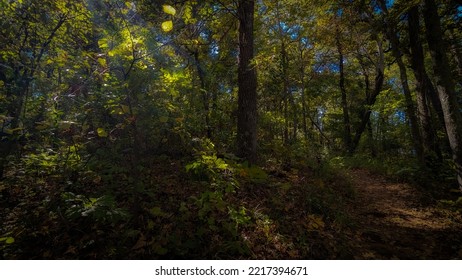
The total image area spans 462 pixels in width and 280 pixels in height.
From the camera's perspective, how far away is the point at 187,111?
6.33 metres

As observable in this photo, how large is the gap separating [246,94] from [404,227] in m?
4.44

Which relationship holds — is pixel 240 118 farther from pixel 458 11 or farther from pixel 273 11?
pixel 273 11

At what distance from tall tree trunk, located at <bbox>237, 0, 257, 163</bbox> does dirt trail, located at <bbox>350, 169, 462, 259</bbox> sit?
2.85 m

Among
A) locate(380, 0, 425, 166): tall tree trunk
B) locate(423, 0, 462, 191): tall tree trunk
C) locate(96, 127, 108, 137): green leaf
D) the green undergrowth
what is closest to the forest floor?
the green undergrowth

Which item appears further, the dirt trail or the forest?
the dirt trail

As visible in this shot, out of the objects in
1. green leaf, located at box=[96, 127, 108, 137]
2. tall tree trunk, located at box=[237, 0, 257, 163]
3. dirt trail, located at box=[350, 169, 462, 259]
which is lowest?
dirt trail, located at box=[350, 169, 462, 259]

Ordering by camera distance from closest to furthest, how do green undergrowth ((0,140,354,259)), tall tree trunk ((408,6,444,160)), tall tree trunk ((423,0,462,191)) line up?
1. green undergrowth ((0,140,354,259))
2. tall tree trunk ((423,0,462,191))
3. tall tree trunk ((408,6,444,160))

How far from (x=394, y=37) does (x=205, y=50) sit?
7703 mm

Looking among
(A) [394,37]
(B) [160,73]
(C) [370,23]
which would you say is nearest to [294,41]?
(C) [370,23]

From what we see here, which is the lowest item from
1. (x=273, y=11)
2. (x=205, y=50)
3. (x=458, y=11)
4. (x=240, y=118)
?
(x=240, y=118)

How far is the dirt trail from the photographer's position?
3961 millimetres

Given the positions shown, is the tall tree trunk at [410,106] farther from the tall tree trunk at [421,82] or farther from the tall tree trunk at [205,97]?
the tall tree trunk at [205,97]

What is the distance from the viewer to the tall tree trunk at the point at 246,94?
240 inches

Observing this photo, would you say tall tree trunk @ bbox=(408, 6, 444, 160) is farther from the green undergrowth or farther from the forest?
the green undergrowth
